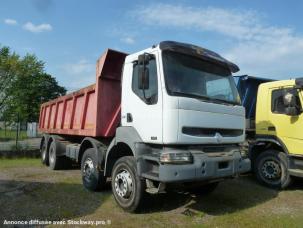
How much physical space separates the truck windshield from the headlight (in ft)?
2.96

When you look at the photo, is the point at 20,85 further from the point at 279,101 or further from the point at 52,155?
the point at 279,101

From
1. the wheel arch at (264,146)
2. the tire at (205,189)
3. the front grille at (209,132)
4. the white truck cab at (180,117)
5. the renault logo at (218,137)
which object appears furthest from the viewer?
the wheel arch at (264,146)

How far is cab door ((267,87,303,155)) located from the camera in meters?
7.74

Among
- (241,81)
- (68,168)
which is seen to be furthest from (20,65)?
(241,81)

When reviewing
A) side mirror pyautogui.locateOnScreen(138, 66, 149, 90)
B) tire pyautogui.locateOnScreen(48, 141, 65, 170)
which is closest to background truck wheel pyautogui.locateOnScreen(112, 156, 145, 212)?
side mirror pyautogui.locateOnScreen(138, 66, 149, 90)

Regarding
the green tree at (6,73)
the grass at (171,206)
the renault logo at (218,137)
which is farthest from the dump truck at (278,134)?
the green tree at (6,73)

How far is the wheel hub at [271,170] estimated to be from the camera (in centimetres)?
830

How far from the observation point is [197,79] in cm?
590

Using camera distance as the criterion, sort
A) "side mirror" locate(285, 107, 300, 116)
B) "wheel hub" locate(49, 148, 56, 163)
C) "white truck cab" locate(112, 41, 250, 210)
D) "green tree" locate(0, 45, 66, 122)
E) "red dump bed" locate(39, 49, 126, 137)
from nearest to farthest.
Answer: "white truck cab" locate(112, 41, 250, 210) < "red dump bed" locate(39, 49, 126, 137) < "side mirror" locate(285, 107, 300, 116) < "wheel hub" locate(49, 148, 56, 163) < "green tree" locate(0, 45, 66, 122)

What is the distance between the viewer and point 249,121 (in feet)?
31.1

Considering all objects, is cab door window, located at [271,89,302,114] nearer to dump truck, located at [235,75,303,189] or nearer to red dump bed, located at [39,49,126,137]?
dump truck, located at [235,75,303,189]

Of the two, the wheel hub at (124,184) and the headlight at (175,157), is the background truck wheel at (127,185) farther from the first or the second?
the headlight at (175,157)

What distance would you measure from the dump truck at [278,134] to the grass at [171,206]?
0.42 meters

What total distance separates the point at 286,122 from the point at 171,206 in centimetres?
340
